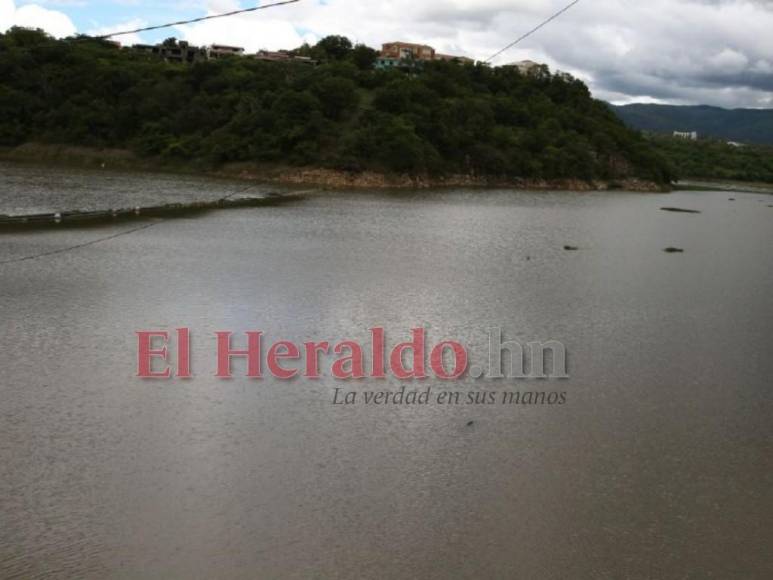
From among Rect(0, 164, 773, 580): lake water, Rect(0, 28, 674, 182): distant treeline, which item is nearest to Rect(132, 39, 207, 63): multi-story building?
Rect(0, 28, 674, 182): distant treeline

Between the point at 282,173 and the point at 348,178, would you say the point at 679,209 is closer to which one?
the point at 348,178

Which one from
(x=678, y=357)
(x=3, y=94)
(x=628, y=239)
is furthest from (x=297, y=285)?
(x=3, y=94)

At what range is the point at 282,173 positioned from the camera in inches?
1518

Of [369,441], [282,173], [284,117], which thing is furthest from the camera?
[284,117]

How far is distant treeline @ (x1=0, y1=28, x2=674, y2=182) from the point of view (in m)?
40.2

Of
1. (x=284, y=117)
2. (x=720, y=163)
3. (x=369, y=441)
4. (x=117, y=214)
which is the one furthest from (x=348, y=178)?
(x=720, y=163)

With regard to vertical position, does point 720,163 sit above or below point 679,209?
above

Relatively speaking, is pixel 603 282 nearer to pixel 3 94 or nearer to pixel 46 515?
pixel 46 515

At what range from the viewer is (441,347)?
8430mm

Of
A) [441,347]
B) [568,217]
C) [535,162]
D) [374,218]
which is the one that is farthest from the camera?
[535,162]

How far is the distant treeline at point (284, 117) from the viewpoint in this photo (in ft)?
132

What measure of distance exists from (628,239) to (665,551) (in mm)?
18140

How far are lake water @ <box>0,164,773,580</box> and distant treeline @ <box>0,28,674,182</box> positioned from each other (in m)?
27.9

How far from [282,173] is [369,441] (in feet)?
111
